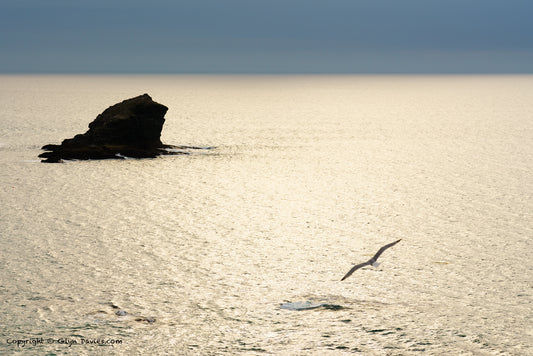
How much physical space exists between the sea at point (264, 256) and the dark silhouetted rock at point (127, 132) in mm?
768

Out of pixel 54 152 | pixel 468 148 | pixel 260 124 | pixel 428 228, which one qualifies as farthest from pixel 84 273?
pixel 260 124

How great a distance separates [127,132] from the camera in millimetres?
13336

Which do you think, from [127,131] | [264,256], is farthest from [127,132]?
[264,256]

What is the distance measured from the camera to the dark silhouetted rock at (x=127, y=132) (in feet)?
42.7

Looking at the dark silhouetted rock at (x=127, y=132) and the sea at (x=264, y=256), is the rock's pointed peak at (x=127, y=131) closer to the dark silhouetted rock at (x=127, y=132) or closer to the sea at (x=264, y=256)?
the dark silhouetted rock at (x=127, y=132)

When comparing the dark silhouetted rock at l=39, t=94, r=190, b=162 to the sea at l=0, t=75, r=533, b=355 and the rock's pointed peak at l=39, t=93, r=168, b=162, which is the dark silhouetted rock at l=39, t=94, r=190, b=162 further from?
the sea at l=0, t=75, r=533, b=355

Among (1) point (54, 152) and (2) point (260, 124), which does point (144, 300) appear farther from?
(2) point (260, 124)

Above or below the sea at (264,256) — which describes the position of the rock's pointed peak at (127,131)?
above

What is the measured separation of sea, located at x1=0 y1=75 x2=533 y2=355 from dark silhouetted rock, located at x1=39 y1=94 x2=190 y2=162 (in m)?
0.77

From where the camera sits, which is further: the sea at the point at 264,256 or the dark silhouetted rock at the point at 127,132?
the dark silhouetted rock at the point at 127,132

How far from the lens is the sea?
167 inches

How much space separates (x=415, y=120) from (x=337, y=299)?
21321 millimetres

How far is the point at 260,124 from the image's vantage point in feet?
73.3

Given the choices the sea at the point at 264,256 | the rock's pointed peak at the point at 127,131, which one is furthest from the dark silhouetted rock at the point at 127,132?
the sea at the point at 264,256
